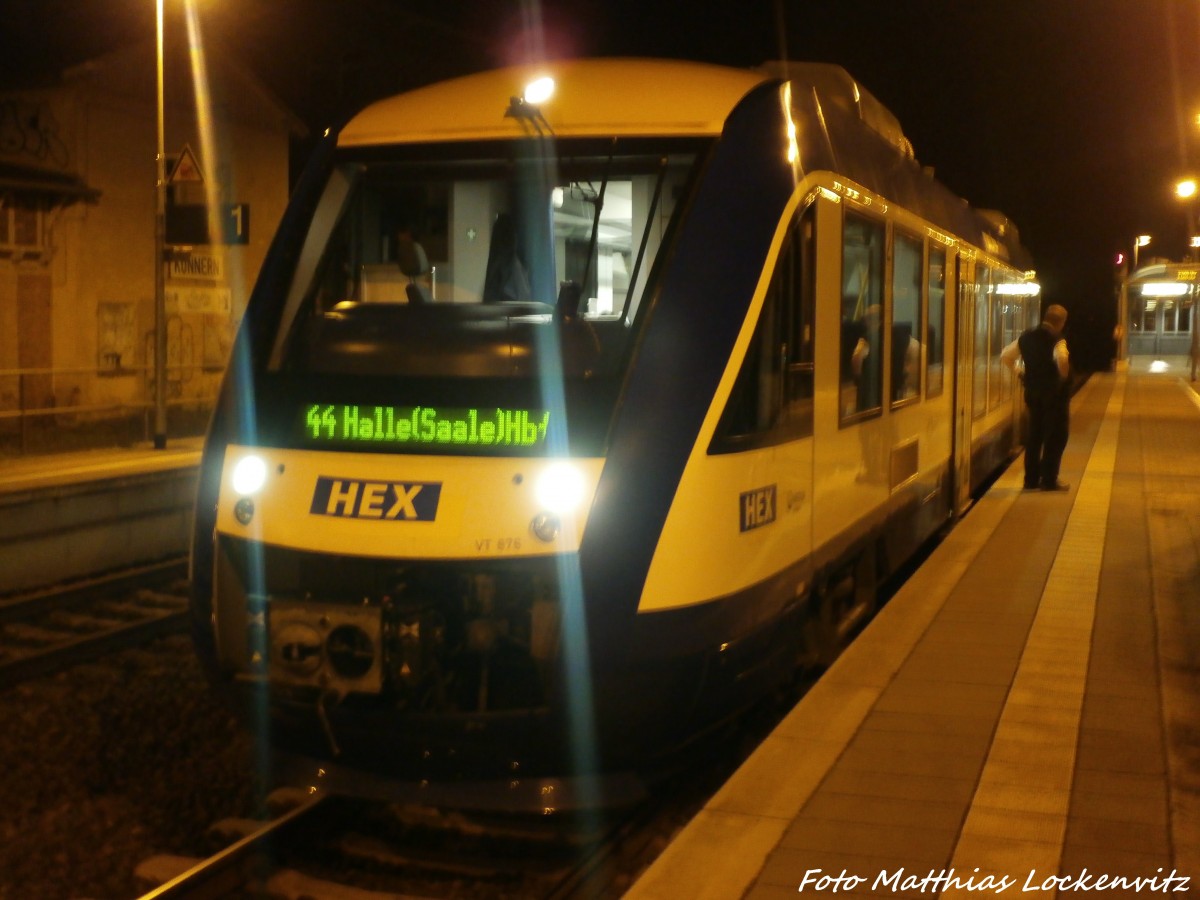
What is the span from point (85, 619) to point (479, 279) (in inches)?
162

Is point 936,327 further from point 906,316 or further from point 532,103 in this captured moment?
point 532,103

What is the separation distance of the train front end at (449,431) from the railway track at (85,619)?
110 inches

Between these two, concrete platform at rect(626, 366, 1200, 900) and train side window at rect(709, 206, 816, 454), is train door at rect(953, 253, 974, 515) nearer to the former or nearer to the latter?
concrete platform at rect(626, 366, 1200, 900)

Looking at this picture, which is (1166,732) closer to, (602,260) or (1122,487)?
(602,260)

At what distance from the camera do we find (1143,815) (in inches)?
178

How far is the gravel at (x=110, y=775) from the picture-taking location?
16.2 feet

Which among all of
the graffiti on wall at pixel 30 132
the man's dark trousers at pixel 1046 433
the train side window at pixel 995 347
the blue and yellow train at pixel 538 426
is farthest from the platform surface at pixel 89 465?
the man's dark trousers at pixel 1046 433

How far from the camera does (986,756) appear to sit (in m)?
5.11

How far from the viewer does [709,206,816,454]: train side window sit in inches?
197

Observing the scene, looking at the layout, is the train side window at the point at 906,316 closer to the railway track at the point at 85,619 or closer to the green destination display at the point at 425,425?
the green destination display at the point at 425,425

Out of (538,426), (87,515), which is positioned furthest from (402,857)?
(87,515)

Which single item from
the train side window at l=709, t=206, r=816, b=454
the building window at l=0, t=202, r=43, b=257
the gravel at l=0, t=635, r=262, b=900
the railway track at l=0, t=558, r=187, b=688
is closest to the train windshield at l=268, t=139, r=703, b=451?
the train side window at l=709, t=206, r=816, b=454

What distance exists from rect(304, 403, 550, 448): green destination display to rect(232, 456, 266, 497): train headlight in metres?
0.20

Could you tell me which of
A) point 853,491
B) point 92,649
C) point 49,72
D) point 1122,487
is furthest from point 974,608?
point 49,72
